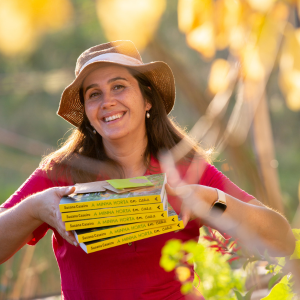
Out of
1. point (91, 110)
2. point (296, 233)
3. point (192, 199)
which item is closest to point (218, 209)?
point (192, 199)

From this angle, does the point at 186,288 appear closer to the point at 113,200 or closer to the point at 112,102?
the point at 113,200

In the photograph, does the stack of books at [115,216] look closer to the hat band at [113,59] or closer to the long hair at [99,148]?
the long hair at [99,148]

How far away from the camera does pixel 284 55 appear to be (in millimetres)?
645

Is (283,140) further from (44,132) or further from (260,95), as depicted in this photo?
(260,95)

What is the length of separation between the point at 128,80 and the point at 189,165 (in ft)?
1.71

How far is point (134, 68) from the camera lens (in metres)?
1.78

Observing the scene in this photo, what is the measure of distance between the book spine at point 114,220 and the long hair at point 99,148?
67 centimetres

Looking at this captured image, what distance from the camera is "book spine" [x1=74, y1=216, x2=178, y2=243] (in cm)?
111

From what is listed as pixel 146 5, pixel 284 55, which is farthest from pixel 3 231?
pixel 284 55

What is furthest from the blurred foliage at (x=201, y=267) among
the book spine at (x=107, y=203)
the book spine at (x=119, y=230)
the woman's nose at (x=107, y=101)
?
the woman's nose at (x=107, y=101)

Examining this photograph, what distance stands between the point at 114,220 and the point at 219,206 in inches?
17.5

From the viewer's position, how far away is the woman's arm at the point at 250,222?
1.32 metres

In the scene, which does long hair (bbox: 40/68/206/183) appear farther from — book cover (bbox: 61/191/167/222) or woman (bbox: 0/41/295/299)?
book cover (bbox: 61/191/167/222)

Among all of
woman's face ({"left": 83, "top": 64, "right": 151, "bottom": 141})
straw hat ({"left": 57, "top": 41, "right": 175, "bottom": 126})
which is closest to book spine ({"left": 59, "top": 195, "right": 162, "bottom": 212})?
woman's face ({"left": 83, "top": 64, "right": 151, "bottom": 141})
